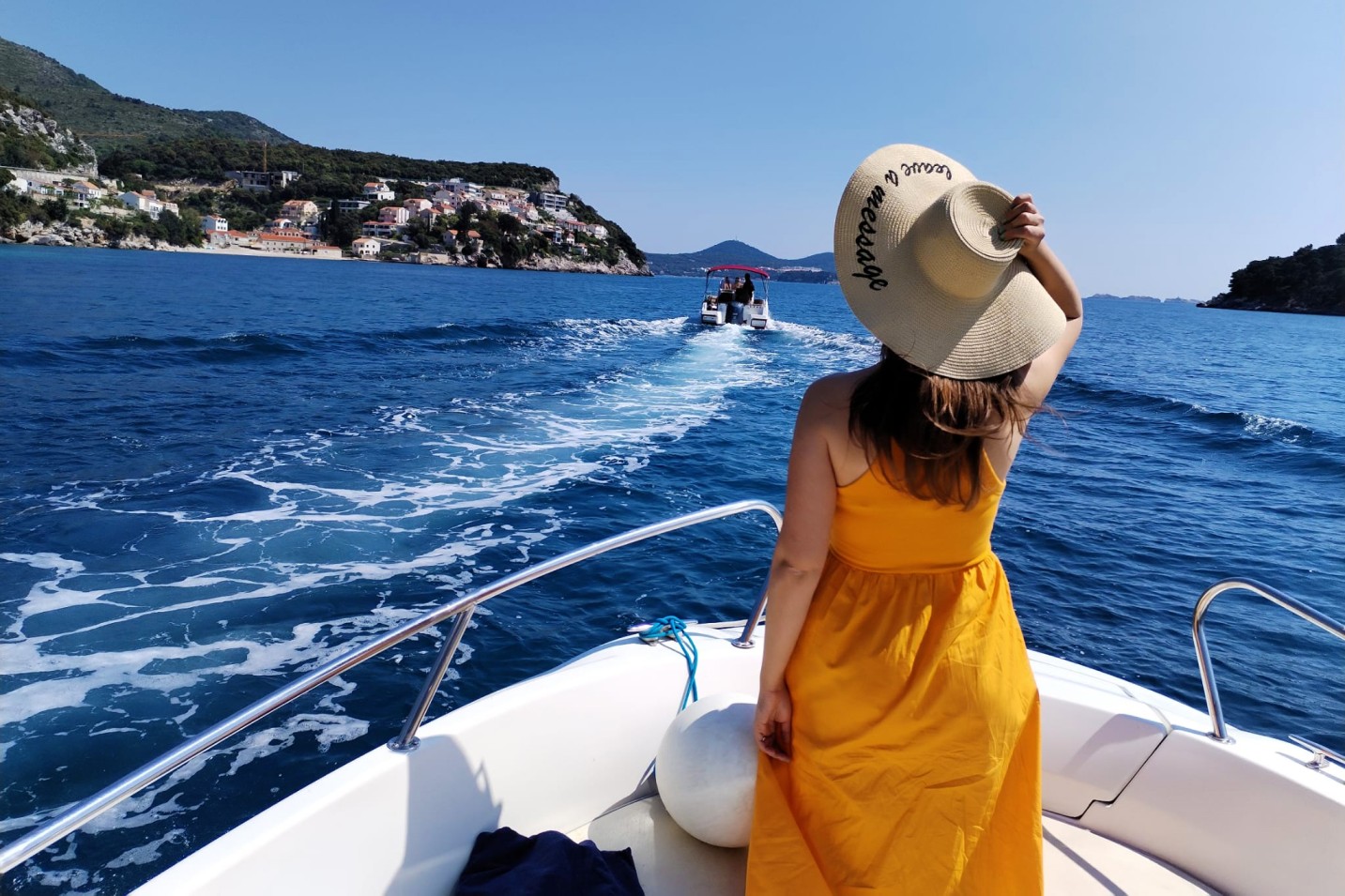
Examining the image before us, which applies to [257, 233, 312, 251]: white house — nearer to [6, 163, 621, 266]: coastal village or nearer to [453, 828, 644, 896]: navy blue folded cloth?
[6, 163, 621, 266]: coastal village

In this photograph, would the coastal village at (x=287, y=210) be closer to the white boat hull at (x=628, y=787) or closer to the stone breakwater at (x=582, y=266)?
the stone breakwater at (x=582, y=266)

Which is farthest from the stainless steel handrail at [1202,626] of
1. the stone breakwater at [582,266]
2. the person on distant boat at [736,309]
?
the stone breakwater at [582,266]

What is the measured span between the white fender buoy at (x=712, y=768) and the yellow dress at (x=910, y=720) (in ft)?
1.48

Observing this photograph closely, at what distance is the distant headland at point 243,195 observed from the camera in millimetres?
80312

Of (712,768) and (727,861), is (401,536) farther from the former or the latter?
(712,768)

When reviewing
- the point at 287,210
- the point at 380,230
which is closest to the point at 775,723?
the point at 380,230

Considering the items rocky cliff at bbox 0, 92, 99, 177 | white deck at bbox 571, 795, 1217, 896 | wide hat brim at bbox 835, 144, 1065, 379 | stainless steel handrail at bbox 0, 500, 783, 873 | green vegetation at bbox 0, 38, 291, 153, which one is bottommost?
white deck at bbox 571, 795, 1217, 896

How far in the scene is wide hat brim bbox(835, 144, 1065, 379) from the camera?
1.13 m

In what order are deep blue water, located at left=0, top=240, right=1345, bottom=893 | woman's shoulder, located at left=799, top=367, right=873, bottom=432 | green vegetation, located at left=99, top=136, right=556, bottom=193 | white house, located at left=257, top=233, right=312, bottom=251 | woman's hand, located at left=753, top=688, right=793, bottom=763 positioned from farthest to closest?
green vegetation, located at left=99, top=136, right=556, bottom=193
white house, located at left=257, top=233, right=312, bottom=251
deep blue water, located at left=0, top=240, right=1345, bottom=893
woman's hand, located at left=753, top=688, right=793, bottom=763
woman's shoulder, located at left=799, top=367, right=873, bottom=432

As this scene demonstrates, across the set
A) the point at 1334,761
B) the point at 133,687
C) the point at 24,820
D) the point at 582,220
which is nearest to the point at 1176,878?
the point at 1334,761

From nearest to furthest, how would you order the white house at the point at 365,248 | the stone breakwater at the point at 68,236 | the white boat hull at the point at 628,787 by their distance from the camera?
the white boat hull at the point at 628,787 → the stone breakwater at the point at 68,236 → the white house at the point at 365,248

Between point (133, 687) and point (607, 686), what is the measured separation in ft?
13.1

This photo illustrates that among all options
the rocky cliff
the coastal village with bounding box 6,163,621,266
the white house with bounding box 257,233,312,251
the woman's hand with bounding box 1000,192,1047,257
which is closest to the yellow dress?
the woman's hand with bounding box 1000,192,1047,257

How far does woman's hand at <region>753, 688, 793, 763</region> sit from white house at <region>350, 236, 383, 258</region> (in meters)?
106
